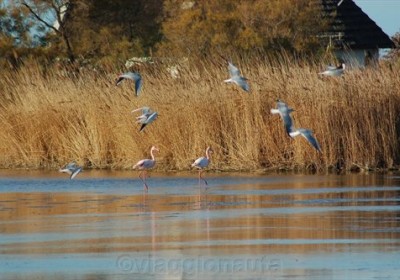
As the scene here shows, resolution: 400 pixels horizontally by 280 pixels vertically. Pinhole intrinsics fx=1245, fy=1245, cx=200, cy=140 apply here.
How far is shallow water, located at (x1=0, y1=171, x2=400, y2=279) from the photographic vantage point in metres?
10.9

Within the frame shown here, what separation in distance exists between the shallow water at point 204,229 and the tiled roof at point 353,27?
104ft

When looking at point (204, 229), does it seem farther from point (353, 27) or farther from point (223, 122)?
point (353, 27)

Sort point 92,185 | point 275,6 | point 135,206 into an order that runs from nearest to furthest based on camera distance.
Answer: point 135,206
point 92,185
point 275,6

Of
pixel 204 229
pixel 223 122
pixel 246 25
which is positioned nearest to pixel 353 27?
pixel 246 25

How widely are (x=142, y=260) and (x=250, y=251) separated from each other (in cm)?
108

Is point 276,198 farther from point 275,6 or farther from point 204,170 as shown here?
point 275,6

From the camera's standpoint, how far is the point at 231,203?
16.6 meters

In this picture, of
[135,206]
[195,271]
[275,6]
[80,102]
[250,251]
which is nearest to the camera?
[195,271]

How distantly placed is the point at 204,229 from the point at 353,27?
4100cm

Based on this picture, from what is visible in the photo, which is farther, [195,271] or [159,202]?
[159,202]

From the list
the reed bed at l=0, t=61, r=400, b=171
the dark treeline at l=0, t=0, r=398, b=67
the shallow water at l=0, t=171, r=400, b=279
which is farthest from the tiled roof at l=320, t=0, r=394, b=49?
the shallow water at l=0, t=171, r=400, b=279

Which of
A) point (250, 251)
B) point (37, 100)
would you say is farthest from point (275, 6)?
point (250, 251)

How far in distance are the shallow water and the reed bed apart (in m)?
2.00

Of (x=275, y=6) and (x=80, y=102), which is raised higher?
(x=275, y=6)
